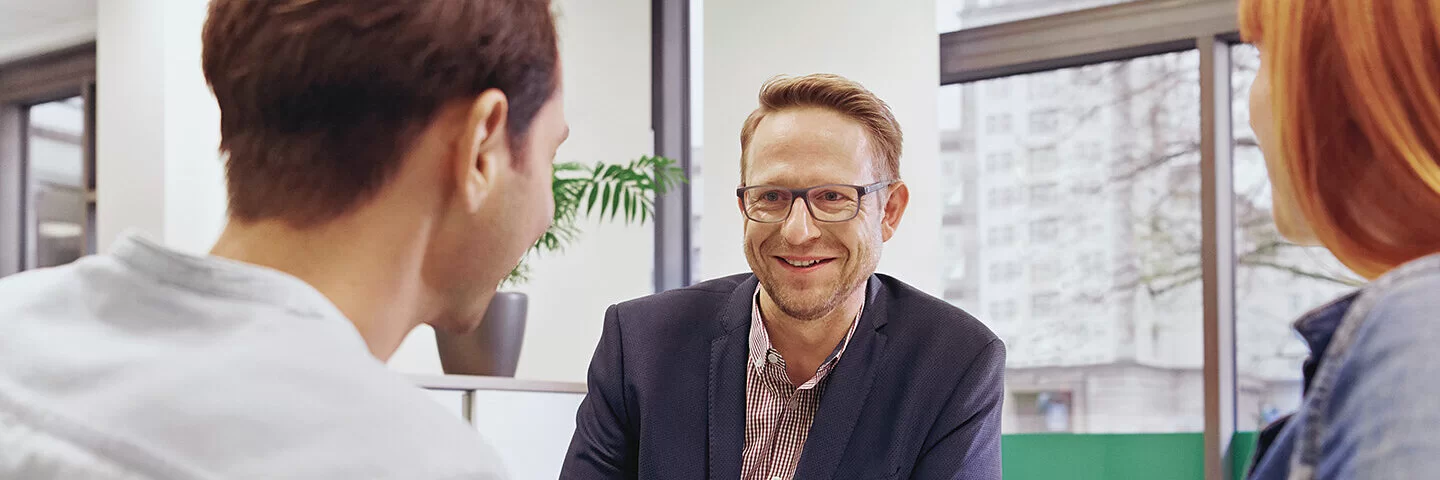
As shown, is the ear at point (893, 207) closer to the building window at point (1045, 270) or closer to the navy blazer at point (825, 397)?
the navy blazer at point (825, 397)

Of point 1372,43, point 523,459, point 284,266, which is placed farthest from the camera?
point 523,459

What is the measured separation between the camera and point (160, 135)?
323 cm

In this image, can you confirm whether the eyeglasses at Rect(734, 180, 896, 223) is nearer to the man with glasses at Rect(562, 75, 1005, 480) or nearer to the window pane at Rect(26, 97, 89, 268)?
the man with glasses at Rect(562, 75, 1005, 480)

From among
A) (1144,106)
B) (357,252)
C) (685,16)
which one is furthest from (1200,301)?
(357,252)

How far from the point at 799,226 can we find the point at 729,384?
281mm

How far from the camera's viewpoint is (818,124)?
85.5 inches

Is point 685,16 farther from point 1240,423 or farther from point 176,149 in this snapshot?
point 1240,423

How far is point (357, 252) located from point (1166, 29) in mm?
2997

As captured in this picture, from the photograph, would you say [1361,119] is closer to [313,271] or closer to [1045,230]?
[313,271]

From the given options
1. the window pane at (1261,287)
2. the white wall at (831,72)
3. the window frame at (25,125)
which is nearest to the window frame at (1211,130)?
the window pane at (1261,287)

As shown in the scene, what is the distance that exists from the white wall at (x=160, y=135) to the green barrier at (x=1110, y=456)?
223 cm

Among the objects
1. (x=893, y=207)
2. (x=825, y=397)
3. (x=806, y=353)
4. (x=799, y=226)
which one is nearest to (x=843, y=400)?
(x=825, y=397)

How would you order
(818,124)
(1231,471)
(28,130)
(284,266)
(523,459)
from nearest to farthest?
1. (284,266)
2. (818,124)
3. (523,459)
4. (1231,471)
5. (28,130)

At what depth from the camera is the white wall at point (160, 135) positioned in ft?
10.6
